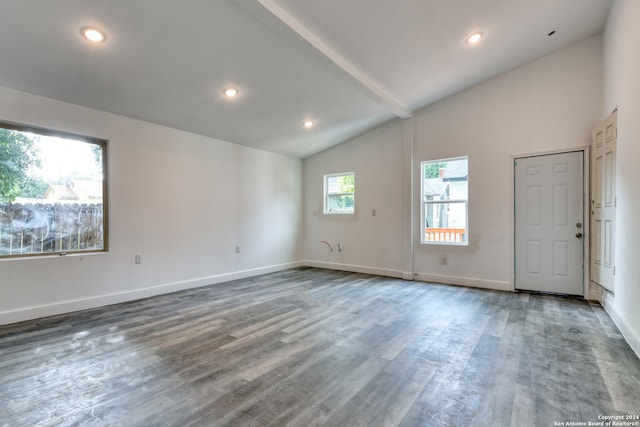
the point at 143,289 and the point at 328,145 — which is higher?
the point at 328,145

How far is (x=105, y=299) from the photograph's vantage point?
12.4ft

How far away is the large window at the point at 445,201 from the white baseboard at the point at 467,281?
1.90 feet

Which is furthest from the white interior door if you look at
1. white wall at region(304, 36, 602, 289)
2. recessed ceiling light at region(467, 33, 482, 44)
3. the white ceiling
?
recessed ceiling light at region(467, 33, 482, 44)

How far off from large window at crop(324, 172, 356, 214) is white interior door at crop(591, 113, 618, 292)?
12.1 feet

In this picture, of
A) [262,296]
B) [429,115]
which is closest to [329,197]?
[429,115]

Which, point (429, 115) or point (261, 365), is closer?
point (261, 365)

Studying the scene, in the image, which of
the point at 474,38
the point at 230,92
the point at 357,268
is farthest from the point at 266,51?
the point at 357,268

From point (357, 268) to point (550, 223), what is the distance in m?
3.27

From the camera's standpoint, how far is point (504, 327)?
9.82 feet

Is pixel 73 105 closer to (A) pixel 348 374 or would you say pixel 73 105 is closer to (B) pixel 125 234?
(B) pixel 125 234

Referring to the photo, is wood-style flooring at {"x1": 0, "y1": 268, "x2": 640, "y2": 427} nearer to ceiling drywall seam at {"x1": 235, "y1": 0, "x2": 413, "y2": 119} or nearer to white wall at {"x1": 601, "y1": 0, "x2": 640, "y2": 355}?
white wall at {"x1": 601, "y1": 0, "x2": 640, "y2": 355}

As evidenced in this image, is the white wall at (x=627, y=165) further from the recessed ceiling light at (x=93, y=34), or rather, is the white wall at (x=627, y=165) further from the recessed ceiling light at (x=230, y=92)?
the recessed ceiling light at (x=93, y=34)

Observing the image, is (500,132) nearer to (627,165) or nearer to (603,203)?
(603,203)

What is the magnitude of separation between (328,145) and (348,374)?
498 cm
